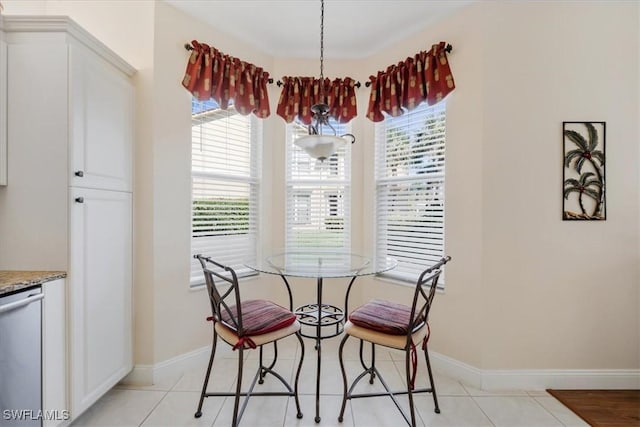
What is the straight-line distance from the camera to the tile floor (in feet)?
5.32

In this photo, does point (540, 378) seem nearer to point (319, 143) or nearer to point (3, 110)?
point (319, 143)

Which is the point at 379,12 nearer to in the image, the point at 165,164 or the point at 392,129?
the point at 392,129

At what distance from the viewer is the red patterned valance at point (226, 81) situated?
2074mm

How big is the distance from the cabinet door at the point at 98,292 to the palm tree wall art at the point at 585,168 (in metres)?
2.91

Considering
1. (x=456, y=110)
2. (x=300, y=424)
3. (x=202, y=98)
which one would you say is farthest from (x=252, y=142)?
(x=300, y=424)

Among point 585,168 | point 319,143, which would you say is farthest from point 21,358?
point 585,168

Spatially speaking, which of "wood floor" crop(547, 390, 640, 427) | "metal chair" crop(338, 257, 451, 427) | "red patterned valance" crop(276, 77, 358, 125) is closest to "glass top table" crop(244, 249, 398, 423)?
"metal chair" crop(338, 257, 451, 427)

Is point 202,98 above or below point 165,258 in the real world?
above

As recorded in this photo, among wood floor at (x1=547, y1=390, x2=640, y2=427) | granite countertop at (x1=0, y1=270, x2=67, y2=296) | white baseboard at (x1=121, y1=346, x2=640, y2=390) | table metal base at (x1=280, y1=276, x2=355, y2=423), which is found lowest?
wood floor at (x1=547, y1=390, x2=640, y2=427)

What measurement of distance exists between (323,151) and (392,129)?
1.14 meters

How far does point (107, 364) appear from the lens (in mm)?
1673

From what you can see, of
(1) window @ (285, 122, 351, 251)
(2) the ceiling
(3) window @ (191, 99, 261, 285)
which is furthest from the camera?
(1) window @ (285, 122, 351, 251)

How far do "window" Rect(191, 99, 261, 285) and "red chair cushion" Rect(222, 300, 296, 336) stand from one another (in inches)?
26.8

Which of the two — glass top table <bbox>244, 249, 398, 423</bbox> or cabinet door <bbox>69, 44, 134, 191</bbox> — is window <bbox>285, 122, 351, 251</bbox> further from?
cabinet door <bbox>69, 44, 134, 191</bbox>
